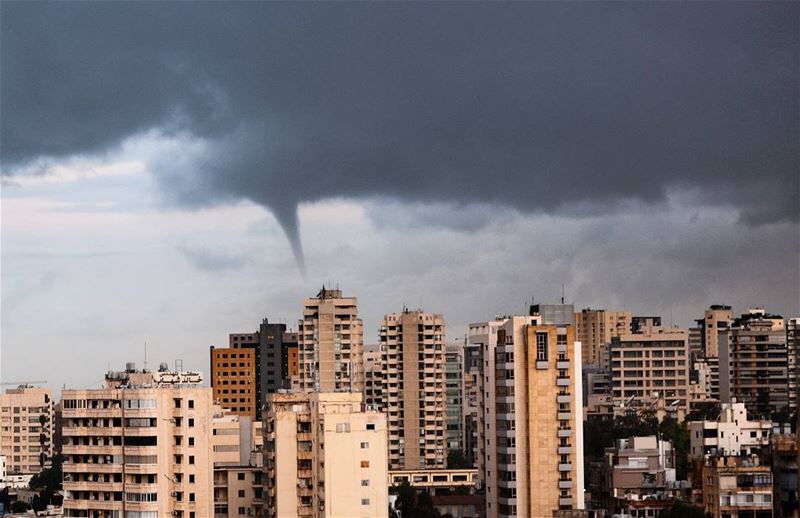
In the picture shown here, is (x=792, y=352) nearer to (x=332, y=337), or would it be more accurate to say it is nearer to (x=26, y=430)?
(x=332, y=337)

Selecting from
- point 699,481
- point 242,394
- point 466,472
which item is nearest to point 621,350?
point 242,394

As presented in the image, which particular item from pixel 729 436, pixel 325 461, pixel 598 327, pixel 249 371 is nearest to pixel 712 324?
pixel 598 327

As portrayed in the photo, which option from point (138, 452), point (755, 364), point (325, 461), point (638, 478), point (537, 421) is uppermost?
point (755, 364)

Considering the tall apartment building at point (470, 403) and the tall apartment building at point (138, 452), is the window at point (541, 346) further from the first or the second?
the tall apartment building at point (470, 403)

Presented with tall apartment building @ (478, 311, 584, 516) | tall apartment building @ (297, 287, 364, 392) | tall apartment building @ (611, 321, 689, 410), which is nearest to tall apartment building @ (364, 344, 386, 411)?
tall apartment building @ (297, 287, 364, 392)

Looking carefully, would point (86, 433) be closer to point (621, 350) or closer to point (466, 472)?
point (466, 472)

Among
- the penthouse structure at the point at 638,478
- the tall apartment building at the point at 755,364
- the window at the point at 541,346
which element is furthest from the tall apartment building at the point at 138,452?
the tall apartment building at the point at 755,364
